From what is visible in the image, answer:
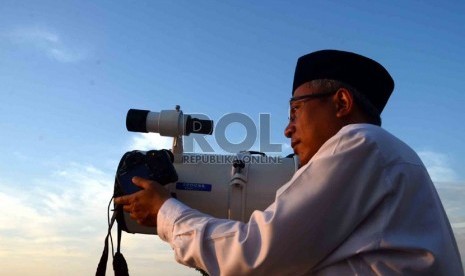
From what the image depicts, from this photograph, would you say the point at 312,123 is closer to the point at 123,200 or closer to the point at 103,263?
the point at 123,200

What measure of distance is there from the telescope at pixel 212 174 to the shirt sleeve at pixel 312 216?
4.12 feet

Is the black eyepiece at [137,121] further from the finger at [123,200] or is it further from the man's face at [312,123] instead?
the man's face at [312,123]

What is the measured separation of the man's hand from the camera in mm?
2742

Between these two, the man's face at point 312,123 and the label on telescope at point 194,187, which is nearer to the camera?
the man's face at point 312,123

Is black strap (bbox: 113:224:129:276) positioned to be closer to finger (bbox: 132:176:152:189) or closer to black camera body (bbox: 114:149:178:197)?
black camera body (bbox: 114:149:178:197)

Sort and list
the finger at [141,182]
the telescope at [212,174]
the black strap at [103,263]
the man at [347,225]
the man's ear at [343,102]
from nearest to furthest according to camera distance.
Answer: the man at [347,225], the man's ear at [343,102], the finger at [141,182], the black strap at [103,263], the telescope at [212,174]

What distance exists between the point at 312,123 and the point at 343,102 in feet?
0.62

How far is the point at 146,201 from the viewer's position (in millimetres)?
2818

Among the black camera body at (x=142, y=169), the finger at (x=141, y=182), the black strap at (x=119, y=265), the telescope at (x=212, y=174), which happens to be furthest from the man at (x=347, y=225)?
the black strap at (x=119, y=265)

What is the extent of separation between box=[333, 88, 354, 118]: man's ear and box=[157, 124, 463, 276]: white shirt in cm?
46

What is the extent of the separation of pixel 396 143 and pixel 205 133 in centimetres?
210

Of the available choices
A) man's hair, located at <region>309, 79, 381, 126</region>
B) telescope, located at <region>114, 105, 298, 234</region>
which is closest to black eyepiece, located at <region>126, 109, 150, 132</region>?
telescope, located at <region>114, 105, 298, 234</region>

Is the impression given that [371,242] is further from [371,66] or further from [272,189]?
[272,189]

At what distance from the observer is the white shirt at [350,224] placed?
6.89ft
